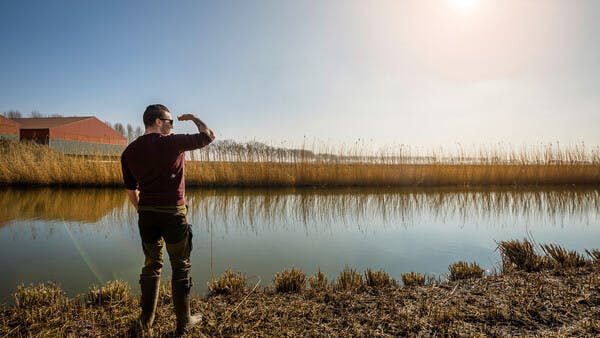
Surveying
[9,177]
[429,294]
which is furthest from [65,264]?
[9,177]

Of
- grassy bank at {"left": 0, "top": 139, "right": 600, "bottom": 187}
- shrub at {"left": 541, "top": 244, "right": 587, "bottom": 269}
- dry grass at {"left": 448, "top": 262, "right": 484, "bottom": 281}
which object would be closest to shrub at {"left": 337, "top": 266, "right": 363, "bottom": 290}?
dry grass at {"left": 448, "top": 262, "right": 484, "bottom": 281}

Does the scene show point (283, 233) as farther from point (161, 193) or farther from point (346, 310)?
point (161, 193)

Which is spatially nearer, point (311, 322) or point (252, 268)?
point (311, 322)

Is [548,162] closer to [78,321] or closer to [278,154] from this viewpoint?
[278,154]

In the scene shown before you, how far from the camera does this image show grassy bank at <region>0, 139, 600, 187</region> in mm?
11961

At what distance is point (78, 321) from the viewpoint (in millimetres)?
2309

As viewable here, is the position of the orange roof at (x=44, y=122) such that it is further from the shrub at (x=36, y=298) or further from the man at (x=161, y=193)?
the man at (x=161, y=193)

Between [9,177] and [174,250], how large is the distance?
13.0 meters

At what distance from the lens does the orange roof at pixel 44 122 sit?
34656mm

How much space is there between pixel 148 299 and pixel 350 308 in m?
1.37

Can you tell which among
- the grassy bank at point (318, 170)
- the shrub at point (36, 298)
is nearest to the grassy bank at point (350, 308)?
the shrub at point (36, 298)

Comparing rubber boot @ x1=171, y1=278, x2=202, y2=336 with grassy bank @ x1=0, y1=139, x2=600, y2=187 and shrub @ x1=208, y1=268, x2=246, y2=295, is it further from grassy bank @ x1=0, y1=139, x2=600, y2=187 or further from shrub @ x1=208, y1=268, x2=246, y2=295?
grassy bank @ x1=0, y1=139, x2=600, y2=187

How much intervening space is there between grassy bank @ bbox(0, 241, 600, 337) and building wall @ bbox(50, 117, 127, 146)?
31.1m

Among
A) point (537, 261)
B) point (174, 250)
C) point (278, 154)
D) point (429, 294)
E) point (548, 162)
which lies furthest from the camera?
point (548, 162)
